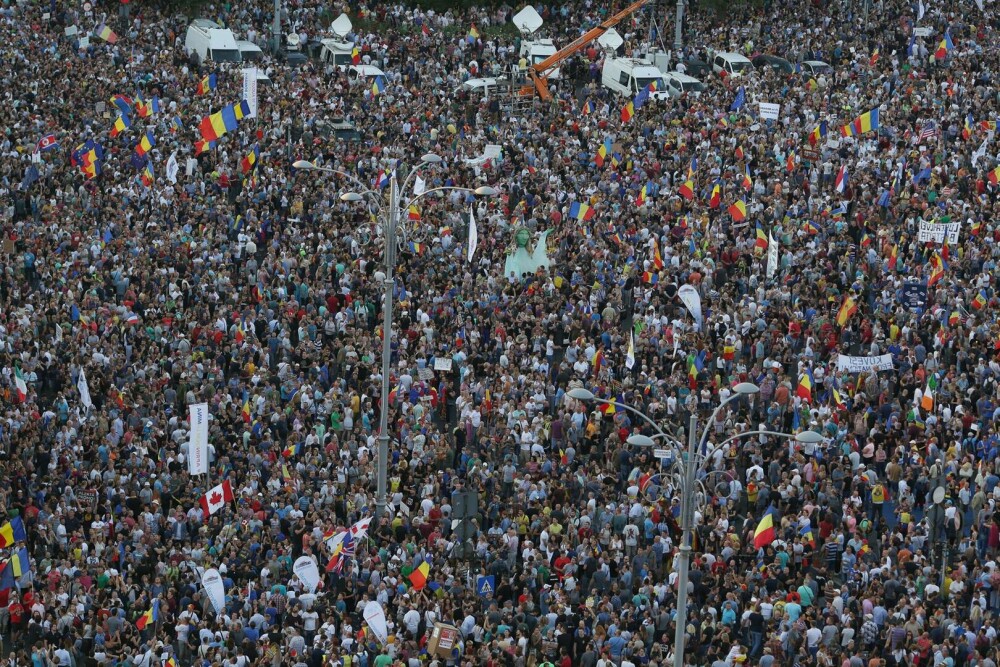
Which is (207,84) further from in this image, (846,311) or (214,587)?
(214,587)

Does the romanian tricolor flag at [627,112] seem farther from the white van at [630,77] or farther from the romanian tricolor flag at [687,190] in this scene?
the romanian tricolor flag at [687,190]

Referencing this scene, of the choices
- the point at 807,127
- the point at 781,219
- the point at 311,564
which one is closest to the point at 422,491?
the point at 311,564

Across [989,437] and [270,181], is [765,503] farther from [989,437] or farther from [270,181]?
[270,181]

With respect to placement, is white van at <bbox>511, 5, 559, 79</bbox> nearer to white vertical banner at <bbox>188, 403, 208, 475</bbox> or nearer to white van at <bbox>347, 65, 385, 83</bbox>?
white van at <bbox>347, 65, 385, 83</bbox>

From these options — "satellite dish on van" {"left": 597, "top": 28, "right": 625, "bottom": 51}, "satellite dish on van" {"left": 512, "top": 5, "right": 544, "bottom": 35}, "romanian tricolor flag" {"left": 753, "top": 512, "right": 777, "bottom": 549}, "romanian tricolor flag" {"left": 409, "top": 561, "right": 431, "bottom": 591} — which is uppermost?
"satellite dish on van" {"left": 597, "top": 28, "right": 625, "bottom": 51}

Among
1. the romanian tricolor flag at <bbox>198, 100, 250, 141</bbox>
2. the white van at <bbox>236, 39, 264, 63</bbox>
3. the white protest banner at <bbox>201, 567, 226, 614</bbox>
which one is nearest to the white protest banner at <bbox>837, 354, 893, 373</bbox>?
the white protest banner at <bbox>201, 567, 226, 614</bbox>

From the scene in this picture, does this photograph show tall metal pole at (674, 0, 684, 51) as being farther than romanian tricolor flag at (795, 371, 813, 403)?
Yes
